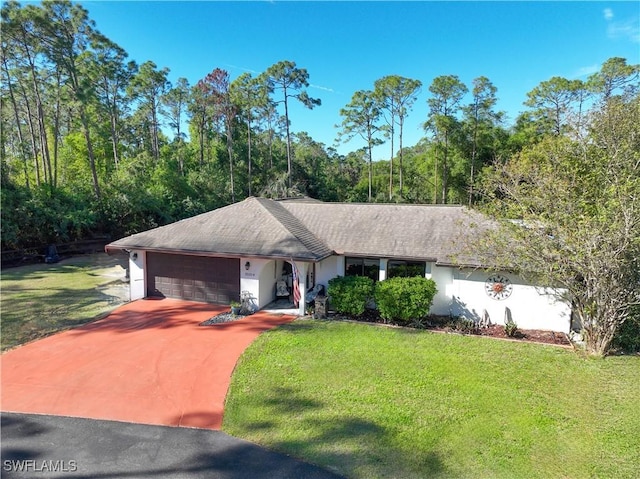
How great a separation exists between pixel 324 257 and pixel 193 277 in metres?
5.56

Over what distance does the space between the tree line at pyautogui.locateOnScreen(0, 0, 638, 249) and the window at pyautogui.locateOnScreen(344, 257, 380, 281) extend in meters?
13.4

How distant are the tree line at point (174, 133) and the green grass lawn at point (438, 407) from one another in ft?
55.3

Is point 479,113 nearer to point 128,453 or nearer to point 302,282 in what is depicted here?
point 302,282

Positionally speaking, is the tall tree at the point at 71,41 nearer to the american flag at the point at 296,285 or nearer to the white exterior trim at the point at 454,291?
the white exterior trim at the point at 454,291

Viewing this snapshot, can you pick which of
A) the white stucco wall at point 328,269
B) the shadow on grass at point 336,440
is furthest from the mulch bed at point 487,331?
the shadow on grass at point 336,440

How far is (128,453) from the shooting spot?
19.0ft

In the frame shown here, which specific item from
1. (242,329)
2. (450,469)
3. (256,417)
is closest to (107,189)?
(242,329)

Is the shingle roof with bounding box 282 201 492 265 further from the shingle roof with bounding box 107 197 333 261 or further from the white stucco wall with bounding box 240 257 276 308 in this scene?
the white stucco wall with bounding box 240 257 276 308

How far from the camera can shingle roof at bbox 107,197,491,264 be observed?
12945mm

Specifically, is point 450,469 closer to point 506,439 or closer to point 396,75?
point 506,439

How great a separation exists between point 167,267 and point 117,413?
27.8 feet

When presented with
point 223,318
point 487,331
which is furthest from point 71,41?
point 487,331

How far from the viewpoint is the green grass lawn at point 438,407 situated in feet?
18.4

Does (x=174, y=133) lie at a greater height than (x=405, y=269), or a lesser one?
greater
